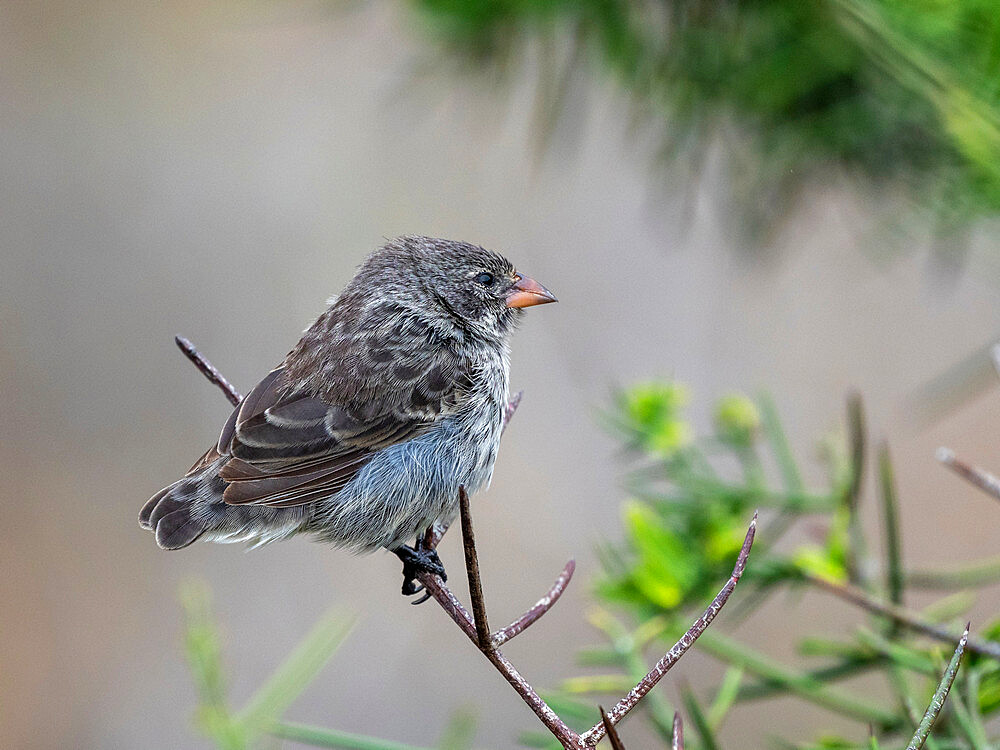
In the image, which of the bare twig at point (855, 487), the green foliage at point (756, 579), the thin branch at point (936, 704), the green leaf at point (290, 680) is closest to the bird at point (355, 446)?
the green foliage at point (756, 579)

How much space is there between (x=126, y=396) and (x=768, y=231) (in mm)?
4392

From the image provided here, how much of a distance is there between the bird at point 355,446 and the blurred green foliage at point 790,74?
0.46m

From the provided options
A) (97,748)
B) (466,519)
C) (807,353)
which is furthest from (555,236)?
(466,519)

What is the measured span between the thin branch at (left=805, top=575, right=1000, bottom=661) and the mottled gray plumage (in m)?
0.83

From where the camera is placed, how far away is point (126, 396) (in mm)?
5539

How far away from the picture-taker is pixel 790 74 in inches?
65.4

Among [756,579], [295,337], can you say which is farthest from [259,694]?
[295,337]

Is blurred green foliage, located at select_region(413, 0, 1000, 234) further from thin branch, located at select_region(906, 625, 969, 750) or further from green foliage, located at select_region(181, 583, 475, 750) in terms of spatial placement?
green foliage, located at select_region(181, 583, 475, 750)

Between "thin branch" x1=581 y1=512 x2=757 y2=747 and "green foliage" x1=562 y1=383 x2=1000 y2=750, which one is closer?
"thin branch" x1=581 y1=512 x2=757 y2=747

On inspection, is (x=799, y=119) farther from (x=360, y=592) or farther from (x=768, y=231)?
(x=360, y=592)

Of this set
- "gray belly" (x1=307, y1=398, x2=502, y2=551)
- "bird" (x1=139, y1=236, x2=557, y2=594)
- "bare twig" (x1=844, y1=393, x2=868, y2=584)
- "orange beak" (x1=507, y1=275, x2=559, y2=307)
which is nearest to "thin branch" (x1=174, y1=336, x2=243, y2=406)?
"bird" (x1=139, y1=236, x2=557, y2=594)

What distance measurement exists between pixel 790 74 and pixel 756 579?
0.81 meters

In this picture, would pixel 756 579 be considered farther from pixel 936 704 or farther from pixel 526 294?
pixel 526 294

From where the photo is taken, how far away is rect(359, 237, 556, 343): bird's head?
97.1 inches
